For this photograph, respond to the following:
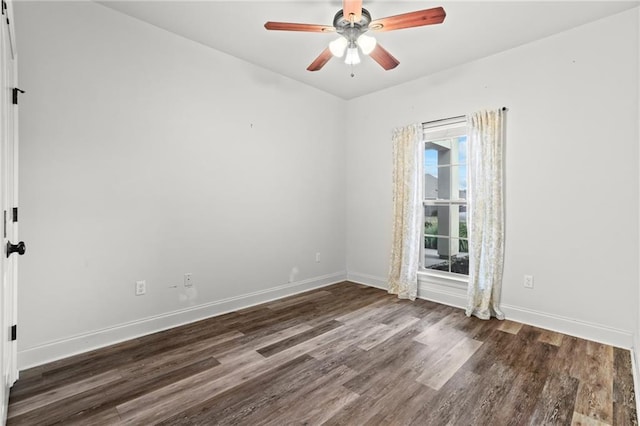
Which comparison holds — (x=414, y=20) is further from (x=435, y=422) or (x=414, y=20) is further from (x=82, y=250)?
(x=82, y=250)

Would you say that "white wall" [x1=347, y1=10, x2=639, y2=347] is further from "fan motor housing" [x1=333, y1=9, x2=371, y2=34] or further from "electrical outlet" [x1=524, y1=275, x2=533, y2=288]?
"fan motor housing" [x1=333, y1=9, x2=371, y2=34]

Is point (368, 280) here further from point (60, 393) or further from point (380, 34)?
point (60, 393)

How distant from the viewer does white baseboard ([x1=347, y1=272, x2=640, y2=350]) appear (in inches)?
105

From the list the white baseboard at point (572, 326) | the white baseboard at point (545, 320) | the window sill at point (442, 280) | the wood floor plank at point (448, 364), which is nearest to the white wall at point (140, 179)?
the window sill at point (442, 280)

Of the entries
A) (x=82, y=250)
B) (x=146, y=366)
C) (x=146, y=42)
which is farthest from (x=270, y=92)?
(x=146, y=366)

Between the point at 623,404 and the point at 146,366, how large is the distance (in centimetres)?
312

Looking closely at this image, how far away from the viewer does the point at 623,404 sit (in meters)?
1.89

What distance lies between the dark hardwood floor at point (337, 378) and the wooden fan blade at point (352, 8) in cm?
246

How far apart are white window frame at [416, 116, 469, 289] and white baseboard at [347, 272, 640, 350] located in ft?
0.19

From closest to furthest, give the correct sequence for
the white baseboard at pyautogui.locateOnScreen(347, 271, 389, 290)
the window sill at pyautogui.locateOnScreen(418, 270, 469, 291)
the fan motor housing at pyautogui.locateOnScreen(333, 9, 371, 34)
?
1. the fan motor housing at pyautogui.locateOnScreen(333, 9, 371, 34)
2. the window sill at pyautogui.locateOnScreen(418, 270, 469, 291)
3. the white baseboard at pyautogui.locateOnScreen(347, 271, 389, 290)

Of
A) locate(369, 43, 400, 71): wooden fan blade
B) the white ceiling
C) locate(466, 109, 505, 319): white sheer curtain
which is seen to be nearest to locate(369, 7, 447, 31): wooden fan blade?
locate(369, 43, 400, 71): wooden fan blade

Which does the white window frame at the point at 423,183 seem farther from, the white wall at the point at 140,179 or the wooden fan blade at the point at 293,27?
the wooden fan blade at the point at 293,27

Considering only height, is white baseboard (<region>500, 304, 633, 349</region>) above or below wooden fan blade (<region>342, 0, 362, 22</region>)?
below

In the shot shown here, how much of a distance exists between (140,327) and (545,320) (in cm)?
377
